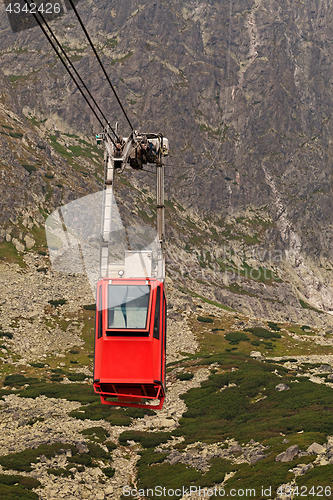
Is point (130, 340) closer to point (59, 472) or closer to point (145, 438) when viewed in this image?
point (59, 472)

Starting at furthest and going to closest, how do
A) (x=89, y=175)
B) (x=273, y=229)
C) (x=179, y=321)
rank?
(x=273, y=229), (x=89, y=175), (x=179, y=321)

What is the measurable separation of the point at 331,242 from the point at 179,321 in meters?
134

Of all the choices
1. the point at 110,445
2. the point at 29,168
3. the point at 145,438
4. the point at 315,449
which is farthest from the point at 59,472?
the point at 29,168

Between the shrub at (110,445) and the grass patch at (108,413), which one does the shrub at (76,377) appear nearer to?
the grass patch at (108,413)

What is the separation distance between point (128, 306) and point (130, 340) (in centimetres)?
145

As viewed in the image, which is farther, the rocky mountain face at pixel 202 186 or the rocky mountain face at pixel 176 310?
the rocky mountain face at pixel 202 186

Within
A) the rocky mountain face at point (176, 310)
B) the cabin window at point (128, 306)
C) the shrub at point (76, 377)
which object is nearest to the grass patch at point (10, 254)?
the rocky mountain face at point (176, 310)

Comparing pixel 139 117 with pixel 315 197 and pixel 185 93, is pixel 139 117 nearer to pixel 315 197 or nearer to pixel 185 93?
pixel 185 93

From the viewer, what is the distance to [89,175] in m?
148

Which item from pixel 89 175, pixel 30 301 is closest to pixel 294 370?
pixel 30 301

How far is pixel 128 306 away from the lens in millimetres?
18234

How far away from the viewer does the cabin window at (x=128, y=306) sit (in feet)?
58.8

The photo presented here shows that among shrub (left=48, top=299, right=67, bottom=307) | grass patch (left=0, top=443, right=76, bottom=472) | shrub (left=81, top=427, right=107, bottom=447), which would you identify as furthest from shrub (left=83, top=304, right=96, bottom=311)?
grass patch (left=0, top=443, right=76, bottom=472)

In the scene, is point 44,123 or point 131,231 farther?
point 44,123
